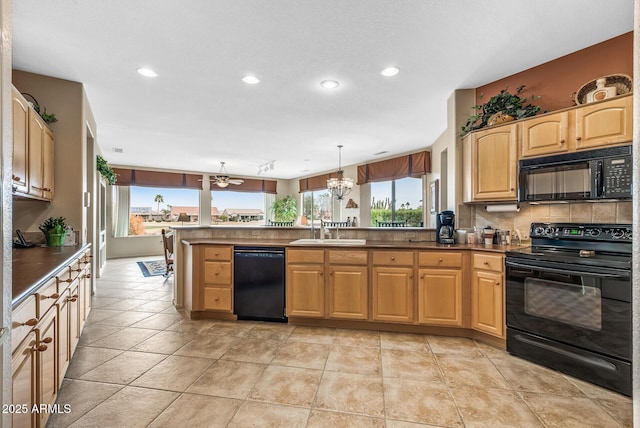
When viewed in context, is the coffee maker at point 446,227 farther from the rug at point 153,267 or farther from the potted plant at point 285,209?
the potted plant at point 285,209

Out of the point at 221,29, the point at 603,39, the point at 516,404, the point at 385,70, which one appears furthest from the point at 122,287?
the point at 603,39

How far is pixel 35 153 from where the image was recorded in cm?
276

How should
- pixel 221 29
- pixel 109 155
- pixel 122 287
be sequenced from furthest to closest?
pixel 109 155, pixel 122 287, pixel 221 29

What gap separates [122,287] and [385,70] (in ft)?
16.2

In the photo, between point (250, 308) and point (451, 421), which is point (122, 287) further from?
point (451, 421)

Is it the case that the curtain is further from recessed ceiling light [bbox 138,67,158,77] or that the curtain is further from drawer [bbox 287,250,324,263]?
drawer [bbox 287,250,324,263]

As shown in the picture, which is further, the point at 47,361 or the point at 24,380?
the point at 47,361

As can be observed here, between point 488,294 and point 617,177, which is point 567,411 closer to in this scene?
point 488,294

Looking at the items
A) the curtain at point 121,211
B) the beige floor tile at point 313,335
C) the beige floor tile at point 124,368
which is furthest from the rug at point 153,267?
the beige floor tile at point 313,335

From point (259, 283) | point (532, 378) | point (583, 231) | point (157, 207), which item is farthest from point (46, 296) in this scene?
point (157, 207)

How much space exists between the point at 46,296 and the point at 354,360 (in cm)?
206

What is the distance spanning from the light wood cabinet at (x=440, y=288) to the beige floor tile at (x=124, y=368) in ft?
7.76

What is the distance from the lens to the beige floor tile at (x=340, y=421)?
1.78 metres

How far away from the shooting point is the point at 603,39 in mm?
2627
